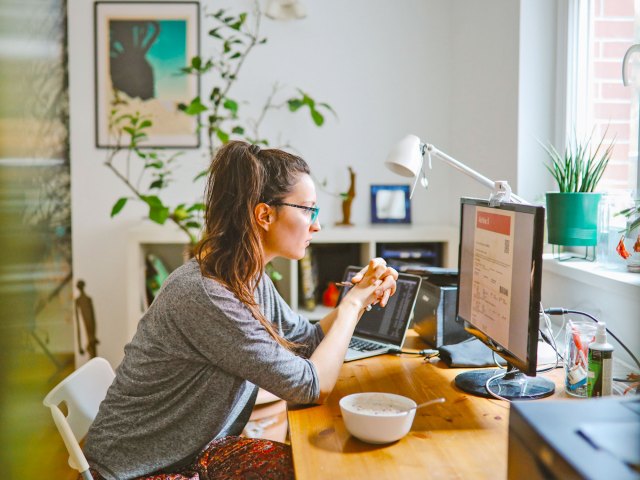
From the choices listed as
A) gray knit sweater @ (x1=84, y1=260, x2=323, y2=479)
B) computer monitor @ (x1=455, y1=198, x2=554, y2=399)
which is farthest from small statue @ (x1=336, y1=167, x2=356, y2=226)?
gray knit sweater @ (x1=84, y1=260, x2=323, y2=479)

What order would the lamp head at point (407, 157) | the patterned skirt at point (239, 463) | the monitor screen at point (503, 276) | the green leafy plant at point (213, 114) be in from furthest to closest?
1. the green leafy plant at point (213, 114)
2. the lamp head at point (407, 157)
3. the patterned skirt at point (239, 463)
4. the monitor screen at point (503, 276)

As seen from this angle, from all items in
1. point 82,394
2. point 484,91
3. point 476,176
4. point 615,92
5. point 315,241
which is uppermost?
point 484,91

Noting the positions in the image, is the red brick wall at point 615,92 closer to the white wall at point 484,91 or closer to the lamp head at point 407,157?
the white wall at point 484,91

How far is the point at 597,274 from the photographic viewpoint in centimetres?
189

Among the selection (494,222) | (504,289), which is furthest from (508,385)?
(494,222)

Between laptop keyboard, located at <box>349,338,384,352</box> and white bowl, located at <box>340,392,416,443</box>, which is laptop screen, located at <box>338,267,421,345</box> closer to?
laptop keyboard, located at <box>349,338,384,352</box>

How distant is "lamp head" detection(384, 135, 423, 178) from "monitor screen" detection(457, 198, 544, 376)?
0.17 metres

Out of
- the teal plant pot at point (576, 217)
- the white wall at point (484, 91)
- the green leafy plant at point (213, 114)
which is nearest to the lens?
the teal plant pot at point (576, 217)

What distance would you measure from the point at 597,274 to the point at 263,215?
973mm

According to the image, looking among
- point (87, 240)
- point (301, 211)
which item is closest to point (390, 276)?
point (301, 211)

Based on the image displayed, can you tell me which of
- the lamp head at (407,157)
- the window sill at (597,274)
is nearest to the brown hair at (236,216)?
the lamp head at (407,157)

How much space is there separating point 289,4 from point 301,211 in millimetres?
1958

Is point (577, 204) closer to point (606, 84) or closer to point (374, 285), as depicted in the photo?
point (606, 84)

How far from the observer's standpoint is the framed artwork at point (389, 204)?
3.51 meters
